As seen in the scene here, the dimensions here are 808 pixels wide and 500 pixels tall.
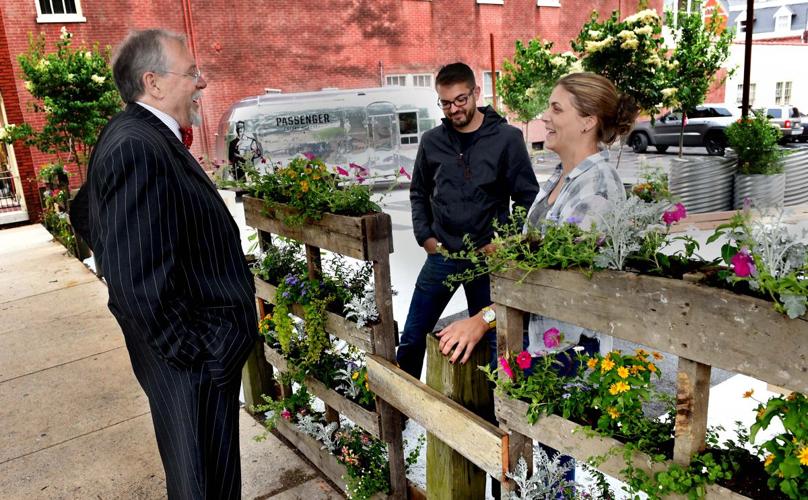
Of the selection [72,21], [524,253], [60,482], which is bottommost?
[60,482]

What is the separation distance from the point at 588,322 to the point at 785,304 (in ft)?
1.68

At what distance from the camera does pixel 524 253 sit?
1706mm

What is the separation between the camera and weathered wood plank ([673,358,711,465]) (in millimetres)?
1426

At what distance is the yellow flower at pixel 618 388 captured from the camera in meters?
1.65

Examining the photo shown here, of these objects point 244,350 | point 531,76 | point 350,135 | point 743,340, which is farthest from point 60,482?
point 531,76

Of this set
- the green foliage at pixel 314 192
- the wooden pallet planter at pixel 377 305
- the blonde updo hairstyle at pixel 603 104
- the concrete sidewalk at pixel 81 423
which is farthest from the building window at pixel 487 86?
the blonde updo hairstyle at pixel 603 104

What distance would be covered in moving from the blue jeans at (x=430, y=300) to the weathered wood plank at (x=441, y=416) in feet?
2.18

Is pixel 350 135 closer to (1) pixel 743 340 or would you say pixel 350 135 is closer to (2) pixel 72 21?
(2) pixel 72 21

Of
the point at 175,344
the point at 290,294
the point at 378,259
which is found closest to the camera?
the point at 175,344

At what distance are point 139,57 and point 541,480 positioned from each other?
1891 mm

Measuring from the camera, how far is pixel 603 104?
7.36 ft

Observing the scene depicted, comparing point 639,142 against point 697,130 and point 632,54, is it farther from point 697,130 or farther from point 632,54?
point 632,54

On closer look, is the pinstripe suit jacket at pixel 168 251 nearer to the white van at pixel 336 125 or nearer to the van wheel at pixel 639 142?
the white van at pixel 336 125

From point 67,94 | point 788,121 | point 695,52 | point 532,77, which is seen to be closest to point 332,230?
point 67,94
